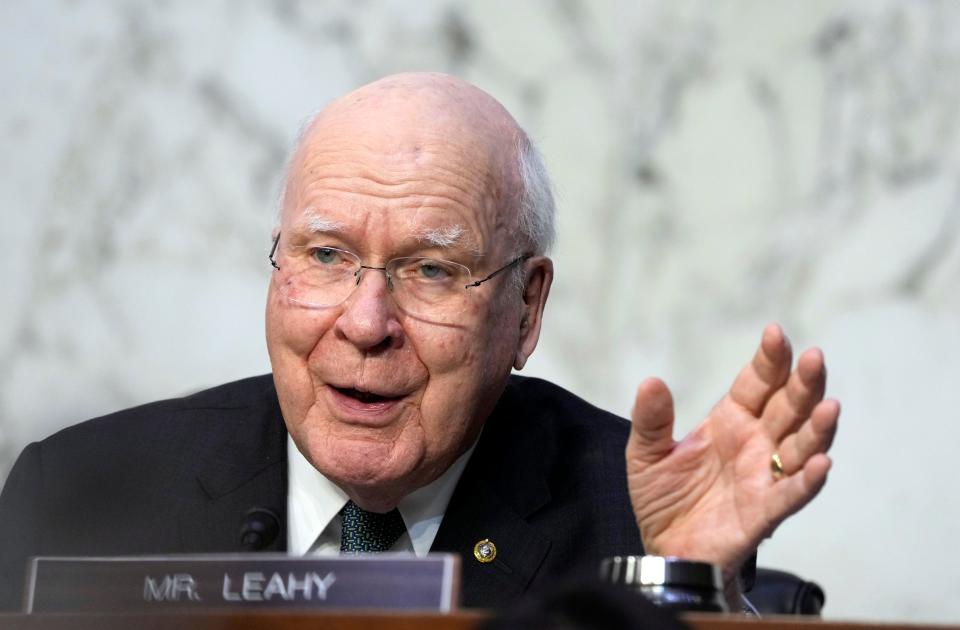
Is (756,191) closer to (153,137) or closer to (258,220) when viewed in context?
(258,220)

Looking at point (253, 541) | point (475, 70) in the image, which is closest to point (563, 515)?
point (253, 541)

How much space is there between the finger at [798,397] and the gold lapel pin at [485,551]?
67 centimetres

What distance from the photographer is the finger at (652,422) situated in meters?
1.98

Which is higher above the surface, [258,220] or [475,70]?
[475,70]

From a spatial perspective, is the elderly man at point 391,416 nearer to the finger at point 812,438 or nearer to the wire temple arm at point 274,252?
the wire temple arm at point 274,252

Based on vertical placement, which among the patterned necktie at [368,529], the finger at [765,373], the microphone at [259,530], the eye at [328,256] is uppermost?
the eye at [328,256]

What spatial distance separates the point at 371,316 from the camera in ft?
7.93

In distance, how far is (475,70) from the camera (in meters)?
3.86

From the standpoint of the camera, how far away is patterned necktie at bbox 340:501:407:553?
8.42 ft

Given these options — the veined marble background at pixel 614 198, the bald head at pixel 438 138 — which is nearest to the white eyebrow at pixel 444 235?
the bald head at pixel 438 138

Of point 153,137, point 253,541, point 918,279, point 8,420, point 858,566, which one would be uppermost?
point 153,137

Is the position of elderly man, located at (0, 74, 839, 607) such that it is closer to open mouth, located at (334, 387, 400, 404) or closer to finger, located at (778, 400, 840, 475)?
open mouth, located at (334, 387, 400, 404)

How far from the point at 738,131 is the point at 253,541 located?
210cm

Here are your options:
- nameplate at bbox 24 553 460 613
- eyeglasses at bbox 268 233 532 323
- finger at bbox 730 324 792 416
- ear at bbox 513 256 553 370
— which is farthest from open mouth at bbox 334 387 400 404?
nameplate at bbox 24 553 460 613
